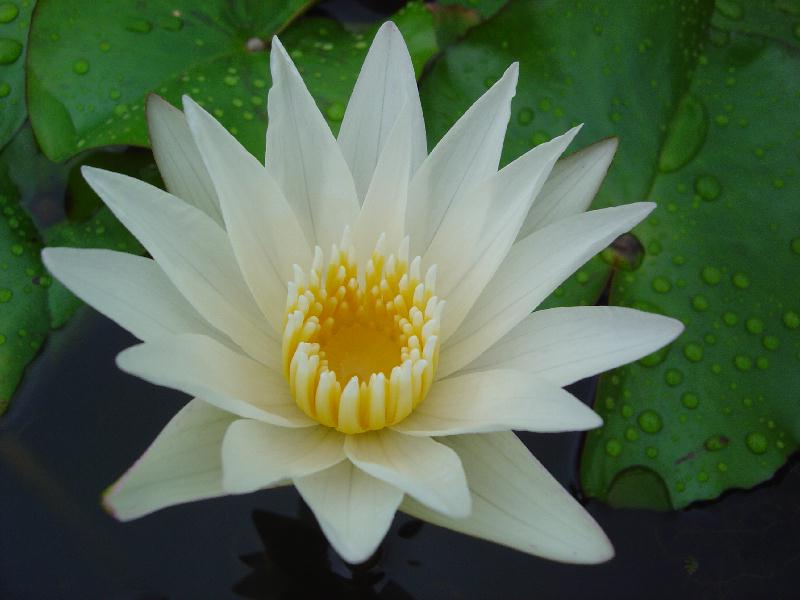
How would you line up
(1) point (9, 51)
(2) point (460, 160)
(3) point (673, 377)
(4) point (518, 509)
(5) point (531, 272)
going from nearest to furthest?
(4) point (518, 509)
(5) point (531, 272)
(2) point (460, 160)
(3) point (673, 377)
(1) point (9, 51)

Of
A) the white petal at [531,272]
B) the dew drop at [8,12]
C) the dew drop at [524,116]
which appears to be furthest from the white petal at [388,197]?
the dew drop at [8,12]

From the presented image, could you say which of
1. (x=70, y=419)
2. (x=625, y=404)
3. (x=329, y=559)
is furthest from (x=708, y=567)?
(x=70, y=419)

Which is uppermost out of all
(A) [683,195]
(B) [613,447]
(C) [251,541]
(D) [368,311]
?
(A) [683,195]

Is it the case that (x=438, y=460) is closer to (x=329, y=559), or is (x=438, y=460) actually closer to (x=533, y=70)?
(x=329, y=559)

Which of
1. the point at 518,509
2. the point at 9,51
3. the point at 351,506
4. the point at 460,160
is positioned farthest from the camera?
the point at 9,51

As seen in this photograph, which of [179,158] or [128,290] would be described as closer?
[128,290]

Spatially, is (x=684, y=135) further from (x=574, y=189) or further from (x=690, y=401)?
(x=690, y=401)

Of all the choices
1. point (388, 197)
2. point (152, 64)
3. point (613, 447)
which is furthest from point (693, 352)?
point (152, 64)

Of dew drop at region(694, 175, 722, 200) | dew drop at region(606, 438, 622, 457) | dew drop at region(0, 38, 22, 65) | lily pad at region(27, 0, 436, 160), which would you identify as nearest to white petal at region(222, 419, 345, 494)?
dew drop at region(606, 438, 622, 457)
